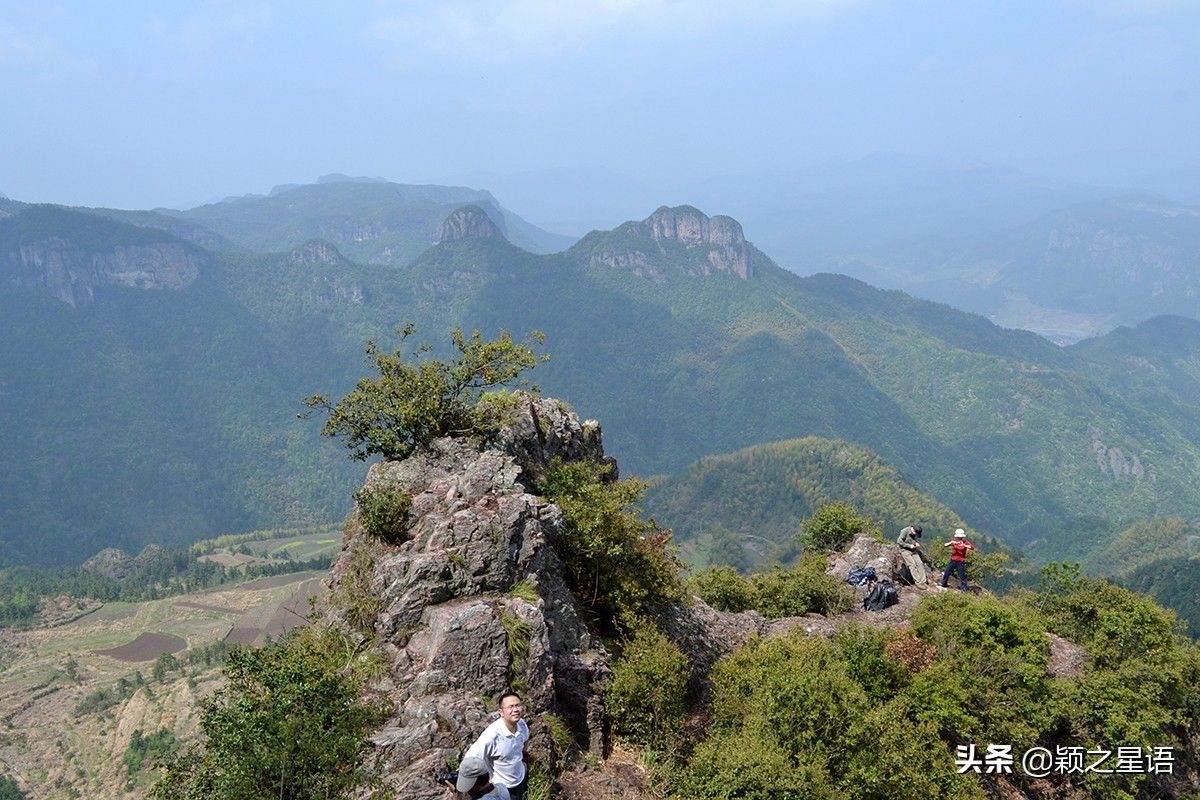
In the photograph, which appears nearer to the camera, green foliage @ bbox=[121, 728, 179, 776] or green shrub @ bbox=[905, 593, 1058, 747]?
green shrub @ bbox=[905, 593, 1058, 747]

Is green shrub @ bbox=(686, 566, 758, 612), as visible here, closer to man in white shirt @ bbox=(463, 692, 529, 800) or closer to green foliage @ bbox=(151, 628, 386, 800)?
man in white shirt @ bbox=(463, 692, 529, 800)

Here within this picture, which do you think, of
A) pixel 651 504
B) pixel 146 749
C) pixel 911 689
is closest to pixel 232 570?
pixel 146 749

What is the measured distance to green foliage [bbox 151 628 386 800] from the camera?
32.7 ft

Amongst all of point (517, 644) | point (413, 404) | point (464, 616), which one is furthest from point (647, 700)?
point (413, 404)

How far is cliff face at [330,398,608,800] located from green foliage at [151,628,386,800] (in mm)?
1125


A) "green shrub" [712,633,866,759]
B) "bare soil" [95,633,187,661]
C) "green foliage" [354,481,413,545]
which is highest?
"green foliage" [354,481,413,545]

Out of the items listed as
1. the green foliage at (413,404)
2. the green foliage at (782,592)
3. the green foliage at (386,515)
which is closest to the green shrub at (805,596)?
the green foliage at (782,592)

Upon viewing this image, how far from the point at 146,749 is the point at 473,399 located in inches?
3390

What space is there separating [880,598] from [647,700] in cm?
1640

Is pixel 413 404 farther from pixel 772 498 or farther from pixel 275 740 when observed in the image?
pixel 772 498

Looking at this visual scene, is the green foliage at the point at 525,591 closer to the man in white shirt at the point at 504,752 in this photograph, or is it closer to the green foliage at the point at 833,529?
the man in white shirt at the point at 504,752

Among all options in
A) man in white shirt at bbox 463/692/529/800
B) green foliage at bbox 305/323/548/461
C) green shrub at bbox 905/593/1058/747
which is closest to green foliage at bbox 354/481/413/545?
green foliage at bbox 305/323/548/461

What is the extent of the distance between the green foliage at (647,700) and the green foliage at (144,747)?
8253 centimetres

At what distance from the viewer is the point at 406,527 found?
61.5 feet
